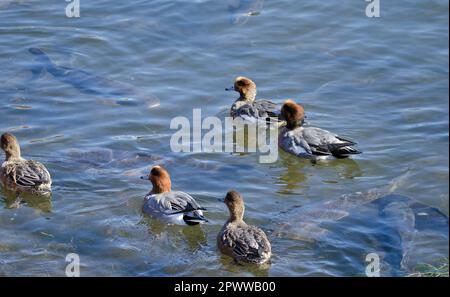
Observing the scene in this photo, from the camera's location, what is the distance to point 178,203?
11.1 metres

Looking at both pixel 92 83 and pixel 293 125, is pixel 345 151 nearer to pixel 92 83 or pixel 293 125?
pixel 293 125

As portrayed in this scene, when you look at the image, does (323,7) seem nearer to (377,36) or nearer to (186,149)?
(377,36)

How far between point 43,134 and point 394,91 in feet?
18.6

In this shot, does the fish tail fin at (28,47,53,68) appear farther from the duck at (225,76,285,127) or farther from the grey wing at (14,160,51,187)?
the grey wing at (14,160,51,187)

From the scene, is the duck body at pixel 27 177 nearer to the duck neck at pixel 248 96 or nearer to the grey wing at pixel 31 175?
the grey wing at pixel 31 175

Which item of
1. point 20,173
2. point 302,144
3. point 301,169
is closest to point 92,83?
point 20,173

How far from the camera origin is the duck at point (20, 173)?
11.7 meters

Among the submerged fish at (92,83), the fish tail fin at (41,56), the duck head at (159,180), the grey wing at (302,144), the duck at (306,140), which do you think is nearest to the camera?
the duck head at (159,180)

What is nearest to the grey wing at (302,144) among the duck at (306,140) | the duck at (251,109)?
the duck at (306,140)

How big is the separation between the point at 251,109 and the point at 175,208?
356 centimetres

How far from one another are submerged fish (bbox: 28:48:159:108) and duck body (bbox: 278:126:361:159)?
96.1 inches

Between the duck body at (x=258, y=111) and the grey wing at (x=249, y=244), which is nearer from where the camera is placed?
the grey wing at (x=249, y=244)

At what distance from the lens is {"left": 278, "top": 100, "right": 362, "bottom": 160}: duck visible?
12.8 meters

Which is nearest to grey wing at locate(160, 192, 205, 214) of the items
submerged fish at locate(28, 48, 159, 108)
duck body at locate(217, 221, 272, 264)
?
duck body at locate(217, 221, 272, 264)
